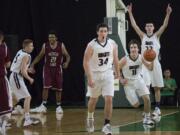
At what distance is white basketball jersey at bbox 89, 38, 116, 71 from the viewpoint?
31.3ft

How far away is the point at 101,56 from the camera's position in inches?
377

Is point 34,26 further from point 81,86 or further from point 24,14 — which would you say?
point 81,86

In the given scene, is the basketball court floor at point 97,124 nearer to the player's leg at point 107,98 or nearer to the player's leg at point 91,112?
the player's leg at point 91,112

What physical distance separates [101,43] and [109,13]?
527cm

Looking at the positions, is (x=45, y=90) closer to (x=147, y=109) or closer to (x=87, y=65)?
(x=147, y=109)

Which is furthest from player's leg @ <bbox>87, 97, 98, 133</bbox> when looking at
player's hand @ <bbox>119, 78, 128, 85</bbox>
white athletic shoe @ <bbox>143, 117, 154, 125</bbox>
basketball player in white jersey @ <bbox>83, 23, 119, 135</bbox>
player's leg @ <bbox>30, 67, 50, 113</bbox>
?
player's leg @ <bbox>30, 67, 50, 113</bbox>

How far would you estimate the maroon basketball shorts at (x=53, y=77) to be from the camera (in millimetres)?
14406

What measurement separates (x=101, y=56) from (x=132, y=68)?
1.57m

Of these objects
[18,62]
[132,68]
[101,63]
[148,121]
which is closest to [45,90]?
[18,62]

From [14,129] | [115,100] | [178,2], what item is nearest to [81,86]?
[115,100]

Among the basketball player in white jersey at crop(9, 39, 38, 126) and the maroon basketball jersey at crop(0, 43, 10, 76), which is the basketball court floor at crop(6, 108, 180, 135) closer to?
Answer: the basketball player in white jersey at crop(9, 39, 38, 126)

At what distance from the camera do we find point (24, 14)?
17250 millimetres

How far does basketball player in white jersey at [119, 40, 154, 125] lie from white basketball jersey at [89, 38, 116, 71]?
1.26 metres

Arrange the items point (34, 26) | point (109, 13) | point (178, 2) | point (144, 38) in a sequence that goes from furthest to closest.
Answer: point (34, 26)
point (178, 2)
point (109, 13)
point (144, 38)
